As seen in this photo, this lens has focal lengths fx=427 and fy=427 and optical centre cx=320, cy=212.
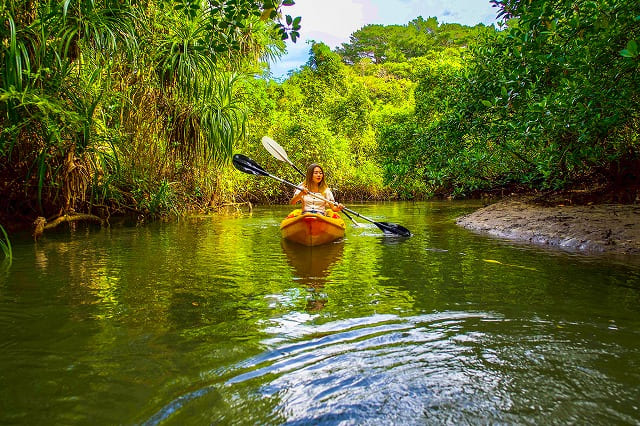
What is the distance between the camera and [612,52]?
171 inches

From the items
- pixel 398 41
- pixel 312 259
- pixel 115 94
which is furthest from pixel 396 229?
pixel 398 41

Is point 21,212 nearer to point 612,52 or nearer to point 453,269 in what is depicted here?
point 453,269

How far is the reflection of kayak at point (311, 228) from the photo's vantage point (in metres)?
5.83

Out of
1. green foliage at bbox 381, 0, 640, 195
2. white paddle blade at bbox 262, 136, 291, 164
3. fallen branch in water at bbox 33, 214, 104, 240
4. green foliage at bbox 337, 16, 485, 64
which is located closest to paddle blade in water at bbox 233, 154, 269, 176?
white paddle blade at bbox 262, 136, 291, 164

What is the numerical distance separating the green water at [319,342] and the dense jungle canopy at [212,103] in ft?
5.61

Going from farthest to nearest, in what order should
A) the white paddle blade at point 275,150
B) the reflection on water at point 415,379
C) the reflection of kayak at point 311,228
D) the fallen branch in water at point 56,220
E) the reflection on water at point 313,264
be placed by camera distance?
the white paddle blade at point 275,150, the fallen branch in water at point 56,220, the reflection of kayak at point 311,228, the reflection on water at point 313,264, the reflection on water at point 415,379

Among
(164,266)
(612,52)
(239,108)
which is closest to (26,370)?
(164,266)

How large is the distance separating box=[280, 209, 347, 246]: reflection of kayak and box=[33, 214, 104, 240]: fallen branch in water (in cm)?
339

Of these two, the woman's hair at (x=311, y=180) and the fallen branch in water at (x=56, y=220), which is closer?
the fallen branch in water at (x=56, y=220)

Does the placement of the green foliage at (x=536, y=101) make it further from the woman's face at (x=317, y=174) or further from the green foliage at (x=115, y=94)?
the green foliage at (x=115, y=94)

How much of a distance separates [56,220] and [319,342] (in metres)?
5.80

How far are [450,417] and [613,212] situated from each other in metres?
5.84

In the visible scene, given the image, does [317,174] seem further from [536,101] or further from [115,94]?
[536,101]

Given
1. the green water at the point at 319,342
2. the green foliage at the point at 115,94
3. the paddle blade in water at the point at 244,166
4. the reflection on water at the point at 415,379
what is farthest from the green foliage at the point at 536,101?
the paddle blade in water at the point at 244,166
